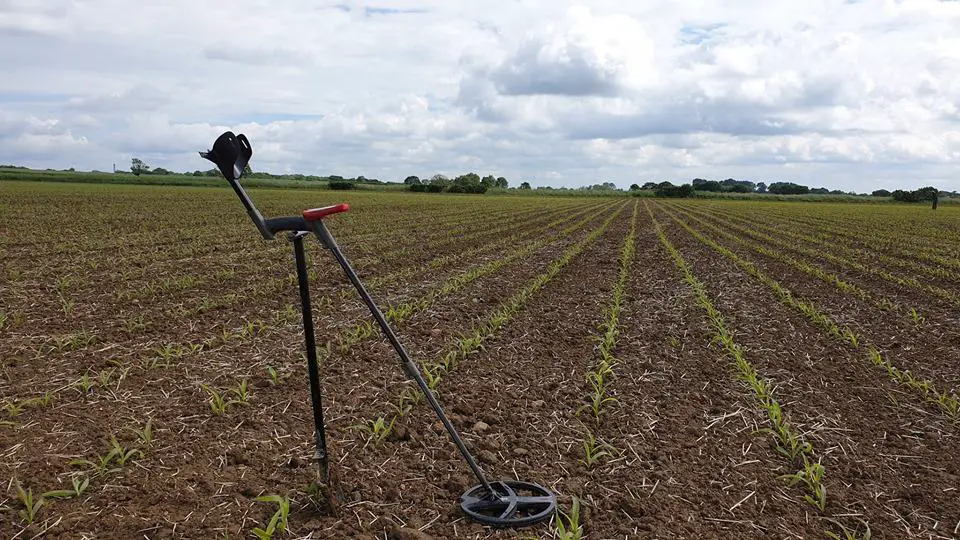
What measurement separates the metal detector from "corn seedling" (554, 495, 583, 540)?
9cm

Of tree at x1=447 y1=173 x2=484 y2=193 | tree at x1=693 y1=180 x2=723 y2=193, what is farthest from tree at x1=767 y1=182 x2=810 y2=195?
tree at x1=447 y1=173 x2=484 y2=193

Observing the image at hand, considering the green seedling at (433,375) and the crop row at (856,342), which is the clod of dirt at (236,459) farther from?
the crop row at (856,342)

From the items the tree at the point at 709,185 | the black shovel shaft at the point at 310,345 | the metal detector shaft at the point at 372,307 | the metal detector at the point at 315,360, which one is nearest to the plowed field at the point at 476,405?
the metal detector at the point at 315,360

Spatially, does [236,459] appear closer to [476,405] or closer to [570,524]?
[476,405]

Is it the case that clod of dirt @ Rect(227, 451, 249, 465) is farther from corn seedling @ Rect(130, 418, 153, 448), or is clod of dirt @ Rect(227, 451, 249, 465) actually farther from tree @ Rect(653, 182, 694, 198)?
tree @ Rect(653, 182, 694, 198)

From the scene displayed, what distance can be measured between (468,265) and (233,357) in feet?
26.3

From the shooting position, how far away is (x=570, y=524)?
3.83 meters

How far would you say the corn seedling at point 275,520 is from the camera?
Answer: 354cm

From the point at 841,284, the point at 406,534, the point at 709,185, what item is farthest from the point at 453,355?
the point at 709,185

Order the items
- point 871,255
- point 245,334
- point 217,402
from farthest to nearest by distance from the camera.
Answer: point 871,255, point 245,334, point 217,402

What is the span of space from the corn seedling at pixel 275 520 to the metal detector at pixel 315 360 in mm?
265

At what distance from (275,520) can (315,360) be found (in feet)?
3.06

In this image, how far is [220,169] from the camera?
123 inches

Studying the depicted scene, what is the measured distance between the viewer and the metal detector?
313 centimetres
